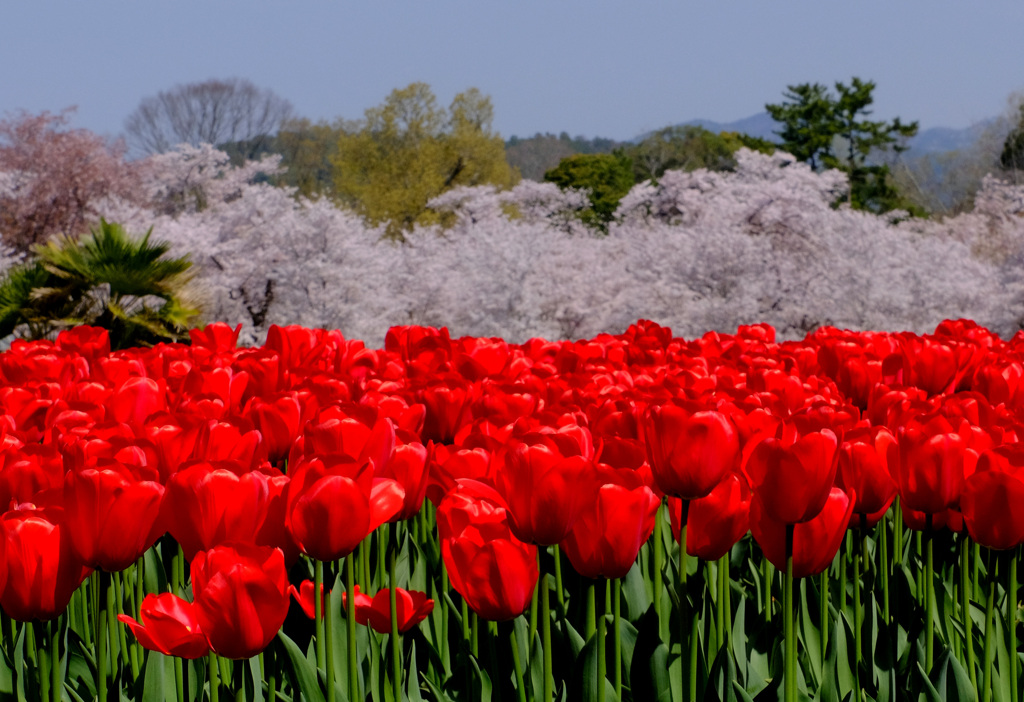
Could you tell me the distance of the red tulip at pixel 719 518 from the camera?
1576 mm

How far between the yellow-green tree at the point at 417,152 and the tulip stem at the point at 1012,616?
40391mm

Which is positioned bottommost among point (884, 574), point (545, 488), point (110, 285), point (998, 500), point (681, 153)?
point (884, 574)

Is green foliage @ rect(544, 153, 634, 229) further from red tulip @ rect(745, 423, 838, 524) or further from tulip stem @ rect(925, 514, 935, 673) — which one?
red tulip @ rect(745, 423, 838, 524)

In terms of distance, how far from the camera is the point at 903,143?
147 feet

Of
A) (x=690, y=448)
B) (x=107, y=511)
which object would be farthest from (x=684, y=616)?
(x=107, y=511)

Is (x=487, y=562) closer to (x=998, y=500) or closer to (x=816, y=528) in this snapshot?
(x=816, y=528)

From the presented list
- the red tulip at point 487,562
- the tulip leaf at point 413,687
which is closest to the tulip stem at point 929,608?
the red tulip at point 487,562

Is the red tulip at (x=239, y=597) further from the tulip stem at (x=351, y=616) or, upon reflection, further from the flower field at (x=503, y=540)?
the tulip stem at (x=351, y=616)

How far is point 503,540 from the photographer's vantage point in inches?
50.5

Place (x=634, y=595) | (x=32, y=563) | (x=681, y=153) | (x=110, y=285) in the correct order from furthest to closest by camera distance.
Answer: (x=681, y=153)
(x=110, y=285)
(x=634, y=595)
(x=32, y=563)

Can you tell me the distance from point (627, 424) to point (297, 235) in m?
19.8

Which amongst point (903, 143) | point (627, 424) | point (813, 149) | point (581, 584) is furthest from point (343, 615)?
point (903, 143)

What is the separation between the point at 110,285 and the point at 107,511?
908 centimetres

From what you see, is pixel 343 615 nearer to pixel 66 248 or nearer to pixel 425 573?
pixel 425 573
